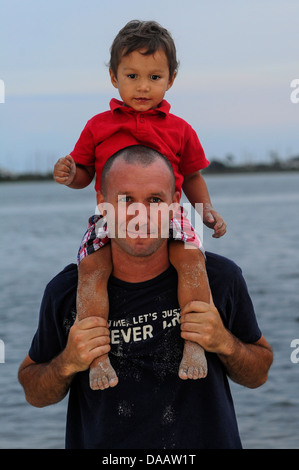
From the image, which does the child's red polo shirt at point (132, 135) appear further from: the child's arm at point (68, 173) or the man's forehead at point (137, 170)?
the man's forehead at point (137, 170)

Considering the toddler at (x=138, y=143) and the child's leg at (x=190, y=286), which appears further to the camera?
the toddler at (x=138, y=143)

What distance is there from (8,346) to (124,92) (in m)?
11.9

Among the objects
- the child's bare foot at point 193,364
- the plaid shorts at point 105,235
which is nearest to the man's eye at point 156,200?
the plaid shorts at point 105,235

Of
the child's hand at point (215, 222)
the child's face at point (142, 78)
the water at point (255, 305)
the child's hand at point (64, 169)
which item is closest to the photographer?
the child's hand at point (64, 169)

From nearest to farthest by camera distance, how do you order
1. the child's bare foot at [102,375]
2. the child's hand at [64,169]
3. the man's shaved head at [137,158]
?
the child's bare foot at [102,375] → the man's shaved head at [137,158] → the child's hand at [64,169]

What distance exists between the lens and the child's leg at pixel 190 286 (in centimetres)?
297

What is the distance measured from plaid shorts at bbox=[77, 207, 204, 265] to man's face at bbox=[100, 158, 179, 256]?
155 millimetres

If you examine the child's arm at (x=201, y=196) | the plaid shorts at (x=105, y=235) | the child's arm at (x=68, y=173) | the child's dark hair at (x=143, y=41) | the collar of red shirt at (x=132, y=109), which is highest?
the child's dark hair at (x=143, y=41)

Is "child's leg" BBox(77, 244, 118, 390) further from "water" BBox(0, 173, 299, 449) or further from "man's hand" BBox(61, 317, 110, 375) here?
"water" BBox(0, 173, 299, 449)

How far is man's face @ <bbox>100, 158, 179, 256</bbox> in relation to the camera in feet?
9.70

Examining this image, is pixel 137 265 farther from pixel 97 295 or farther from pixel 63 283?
pixel 63 283

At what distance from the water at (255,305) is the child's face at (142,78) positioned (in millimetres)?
7234

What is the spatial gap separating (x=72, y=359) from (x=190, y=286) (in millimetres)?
537

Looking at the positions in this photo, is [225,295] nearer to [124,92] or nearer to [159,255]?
[159,255]
